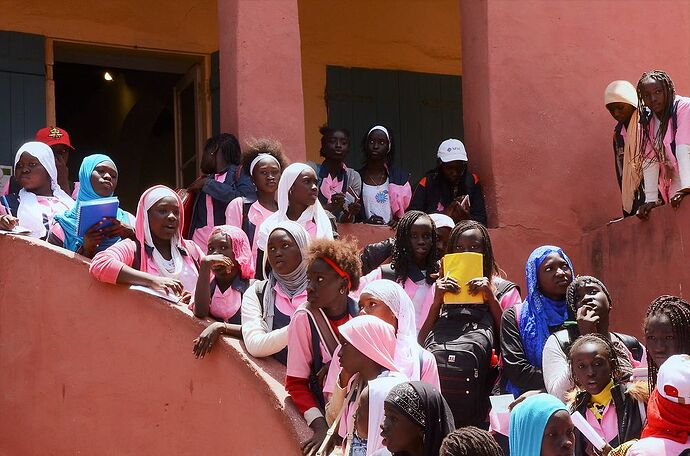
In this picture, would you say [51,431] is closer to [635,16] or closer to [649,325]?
[649,325]

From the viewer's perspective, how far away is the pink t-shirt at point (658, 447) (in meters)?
6.57

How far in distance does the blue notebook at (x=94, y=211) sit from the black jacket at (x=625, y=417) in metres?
3.42

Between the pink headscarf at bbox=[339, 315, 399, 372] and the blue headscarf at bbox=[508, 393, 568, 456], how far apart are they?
114 centimetres

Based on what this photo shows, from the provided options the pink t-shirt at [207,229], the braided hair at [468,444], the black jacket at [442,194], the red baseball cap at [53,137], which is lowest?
the braided hair at [468,444]

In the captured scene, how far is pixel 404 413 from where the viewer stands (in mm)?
6441

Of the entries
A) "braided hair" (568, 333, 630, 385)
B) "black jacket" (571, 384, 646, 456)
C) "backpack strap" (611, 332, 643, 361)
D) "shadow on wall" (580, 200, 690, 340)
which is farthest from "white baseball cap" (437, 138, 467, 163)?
"black jacket" (571, 384, 646, 456)

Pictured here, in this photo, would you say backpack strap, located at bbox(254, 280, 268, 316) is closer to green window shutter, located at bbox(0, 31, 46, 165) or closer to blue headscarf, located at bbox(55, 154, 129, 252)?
blue headscarf, located at bbox(55, 154, 129, 252)

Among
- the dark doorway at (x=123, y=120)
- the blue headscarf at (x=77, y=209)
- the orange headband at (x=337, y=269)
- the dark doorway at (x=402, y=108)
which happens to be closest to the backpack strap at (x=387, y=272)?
the orange headband at (x=337, y=269)

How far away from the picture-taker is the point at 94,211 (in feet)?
31.6

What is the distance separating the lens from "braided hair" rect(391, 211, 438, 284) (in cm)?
924

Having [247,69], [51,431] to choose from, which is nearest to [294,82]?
[247,69]

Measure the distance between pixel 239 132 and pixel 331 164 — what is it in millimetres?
739

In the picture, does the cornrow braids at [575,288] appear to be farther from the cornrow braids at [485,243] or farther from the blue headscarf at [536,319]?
the cornrow braids at [485,243]

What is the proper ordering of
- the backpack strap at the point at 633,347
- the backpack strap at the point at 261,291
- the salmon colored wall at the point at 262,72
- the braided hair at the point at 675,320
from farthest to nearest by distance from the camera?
the salmon colored wall at the point at 262,72
the backpack strap at the point at 261,291
the backpack strap at the point at 633,347
the braided hair at the point at 675,320
